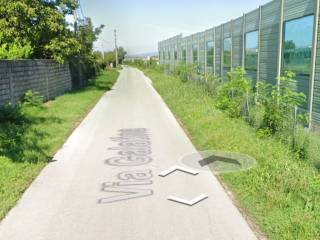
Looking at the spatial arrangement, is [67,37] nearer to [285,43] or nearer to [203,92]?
[203,92]

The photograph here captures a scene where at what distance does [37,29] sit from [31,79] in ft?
13.7

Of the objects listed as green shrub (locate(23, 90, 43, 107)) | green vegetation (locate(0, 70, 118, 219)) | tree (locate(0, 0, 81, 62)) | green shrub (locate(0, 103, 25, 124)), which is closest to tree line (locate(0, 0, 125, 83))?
tree (locate(0, 0, 81, 62))

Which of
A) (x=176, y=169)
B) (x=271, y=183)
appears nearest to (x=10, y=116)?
(x=176, y=169)

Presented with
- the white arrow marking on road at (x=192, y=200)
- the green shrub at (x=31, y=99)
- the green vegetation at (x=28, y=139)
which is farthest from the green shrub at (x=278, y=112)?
the green shrub at (x=31, y=99)

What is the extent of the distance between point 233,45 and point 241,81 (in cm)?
825

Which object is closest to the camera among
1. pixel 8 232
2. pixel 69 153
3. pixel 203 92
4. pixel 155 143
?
pixel 8 232

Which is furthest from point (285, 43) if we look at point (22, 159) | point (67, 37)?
point (67, 37)

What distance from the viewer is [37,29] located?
1720 cm

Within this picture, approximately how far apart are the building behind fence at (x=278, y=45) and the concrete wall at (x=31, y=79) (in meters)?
8.62

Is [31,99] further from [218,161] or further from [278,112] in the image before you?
[278,112]

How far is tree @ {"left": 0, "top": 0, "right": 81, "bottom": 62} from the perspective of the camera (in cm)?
1614

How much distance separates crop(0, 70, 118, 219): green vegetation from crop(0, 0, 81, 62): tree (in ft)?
12.3

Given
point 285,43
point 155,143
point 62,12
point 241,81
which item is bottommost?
point 155,143

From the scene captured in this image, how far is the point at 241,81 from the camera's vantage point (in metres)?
9.88
